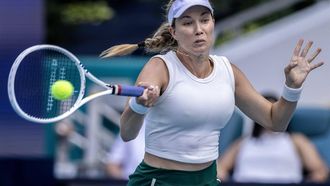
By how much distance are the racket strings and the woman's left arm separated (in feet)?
2.46

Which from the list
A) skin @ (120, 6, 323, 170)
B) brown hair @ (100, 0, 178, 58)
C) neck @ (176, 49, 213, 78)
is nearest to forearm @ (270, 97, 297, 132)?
skin @ (120, 6, 323, 170)

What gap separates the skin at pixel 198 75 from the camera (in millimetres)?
4871

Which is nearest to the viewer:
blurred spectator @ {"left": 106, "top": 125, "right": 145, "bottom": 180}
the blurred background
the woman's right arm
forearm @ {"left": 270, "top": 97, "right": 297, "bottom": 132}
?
the woman's right arm

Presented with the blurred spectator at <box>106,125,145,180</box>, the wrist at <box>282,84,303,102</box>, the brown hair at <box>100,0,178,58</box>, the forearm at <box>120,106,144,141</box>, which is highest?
the brown hair at <box>100,0,178,58</box>

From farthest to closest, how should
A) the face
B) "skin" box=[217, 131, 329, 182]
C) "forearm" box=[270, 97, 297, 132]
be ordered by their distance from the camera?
"skin" box=[217, 131, 329, 182]
"forearm" box=[270, 97, 297, 132]
the face

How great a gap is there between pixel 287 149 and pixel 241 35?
4154 millimetres

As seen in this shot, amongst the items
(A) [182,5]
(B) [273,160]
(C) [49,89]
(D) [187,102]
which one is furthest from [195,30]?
(B) [273,160]

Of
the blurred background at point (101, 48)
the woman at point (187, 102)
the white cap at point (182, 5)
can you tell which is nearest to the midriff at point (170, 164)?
the woman at point (187, 102)

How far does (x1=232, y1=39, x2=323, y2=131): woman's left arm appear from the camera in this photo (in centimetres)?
501

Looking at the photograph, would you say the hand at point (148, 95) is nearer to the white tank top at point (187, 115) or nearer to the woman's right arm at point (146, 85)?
the woman's right arm at point (146, 85)

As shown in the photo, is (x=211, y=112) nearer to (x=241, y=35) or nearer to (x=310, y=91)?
(x=310, y=91)

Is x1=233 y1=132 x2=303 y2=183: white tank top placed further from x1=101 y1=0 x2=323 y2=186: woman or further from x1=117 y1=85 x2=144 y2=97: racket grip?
x1=117 y1=85 x2=144 y2=97: racket grip

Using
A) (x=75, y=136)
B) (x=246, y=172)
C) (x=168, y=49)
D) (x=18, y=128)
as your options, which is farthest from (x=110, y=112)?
(x=168, y=49)

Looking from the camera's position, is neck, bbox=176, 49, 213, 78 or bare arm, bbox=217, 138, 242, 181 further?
bare arm, bbox=217, 138, 242, 181
